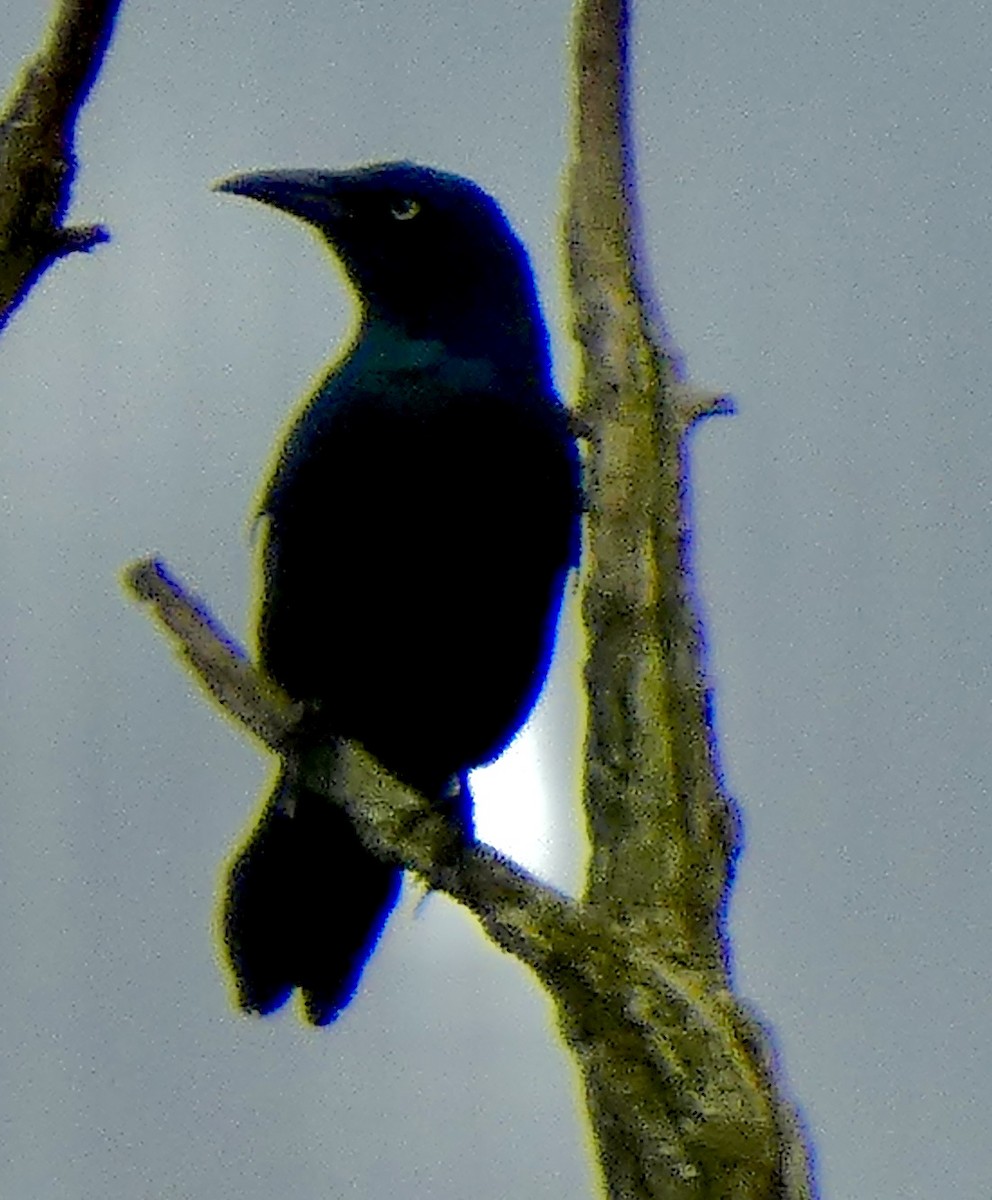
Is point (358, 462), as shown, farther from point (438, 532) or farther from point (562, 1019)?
point (562, 1019)

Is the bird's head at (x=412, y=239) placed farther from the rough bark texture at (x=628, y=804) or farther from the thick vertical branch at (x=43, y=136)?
the thick vertical branch at (x=43, y=136)

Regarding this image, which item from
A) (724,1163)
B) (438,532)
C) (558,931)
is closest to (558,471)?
(438,532)

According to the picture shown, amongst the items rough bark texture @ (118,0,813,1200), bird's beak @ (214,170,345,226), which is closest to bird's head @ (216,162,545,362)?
bird's beak @ (214,170,345,226)

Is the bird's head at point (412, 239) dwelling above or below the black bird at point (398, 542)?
above

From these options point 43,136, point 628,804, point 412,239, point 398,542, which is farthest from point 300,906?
point 43,136

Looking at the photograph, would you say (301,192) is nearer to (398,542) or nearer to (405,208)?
(405,208)

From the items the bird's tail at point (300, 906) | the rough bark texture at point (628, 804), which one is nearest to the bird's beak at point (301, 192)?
the rough bark texture at point (628, 804)

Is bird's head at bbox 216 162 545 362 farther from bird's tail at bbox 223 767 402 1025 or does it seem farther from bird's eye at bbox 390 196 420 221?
bird's tail at bbox 223 767 402 1025
